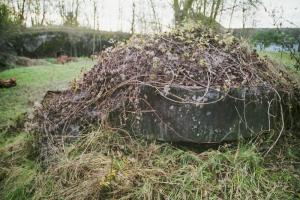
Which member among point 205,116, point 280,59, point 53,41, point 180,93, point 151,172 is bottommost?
point 151,172

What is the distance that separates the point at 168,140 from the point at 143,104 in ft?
1.59

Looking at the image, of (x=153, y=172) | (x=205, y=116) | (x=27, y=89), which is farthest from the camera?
(x=27, y=89)

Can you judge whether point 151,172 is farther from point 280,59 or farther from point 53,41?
point 53,41

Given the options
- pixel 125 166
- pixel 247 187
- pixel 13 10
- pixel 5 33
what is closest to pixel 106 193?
pixel 125 166

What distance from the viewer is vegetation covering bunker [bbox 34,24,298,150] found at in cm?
327

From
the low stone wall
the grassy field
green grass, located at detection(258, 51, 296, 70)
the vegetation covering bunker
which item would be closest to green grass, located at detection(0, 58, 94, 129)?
the vegetation covering bunker

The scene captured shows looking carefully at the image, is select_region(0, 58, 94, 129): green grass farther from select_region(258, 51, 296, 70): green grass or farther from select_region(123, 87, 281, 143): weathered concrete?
select_region(258, 51, 296, 70): green grass

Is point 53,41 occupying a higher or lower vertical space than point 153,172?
higher

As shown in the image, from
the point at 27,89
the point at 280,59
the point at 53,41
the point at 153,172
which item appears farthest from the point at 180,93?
the point at 53,41

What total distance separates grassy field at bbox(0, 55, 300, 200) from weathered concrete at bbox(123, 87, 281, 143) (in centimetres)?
14

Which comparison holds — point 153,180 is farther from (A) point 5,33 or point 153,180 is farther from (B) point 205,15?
(A) point 5,33

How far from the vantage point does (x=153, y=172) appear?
9.93 ft

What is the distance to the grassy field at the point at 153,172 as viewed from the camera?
2875 mm

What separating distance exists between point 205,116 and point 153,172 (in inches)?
32.0
